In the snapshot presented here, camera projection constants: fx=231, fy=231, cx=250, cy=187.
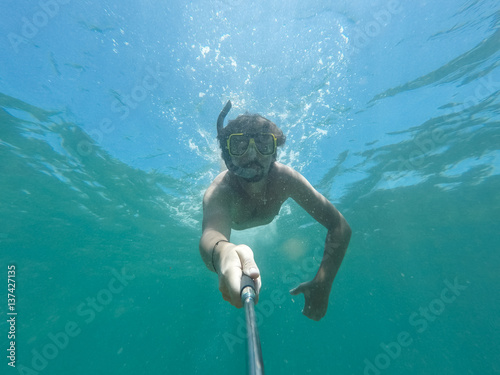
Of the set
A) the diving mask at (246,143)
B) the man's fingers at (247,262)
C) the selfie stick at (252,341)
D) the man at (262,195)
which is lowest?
the selfie stick at (252,341)

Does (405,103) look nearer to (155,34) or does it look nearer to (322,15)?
(322,15)

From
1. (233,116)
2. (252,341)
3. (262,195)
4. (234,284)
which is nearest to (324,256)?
(262,195)

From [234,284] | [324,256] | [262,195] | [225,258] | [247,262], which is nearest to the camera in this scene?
[234,284]

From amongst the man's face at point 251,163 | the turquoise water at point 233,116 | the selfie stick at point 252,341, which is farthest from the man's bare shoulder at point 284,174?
the selfie stick at point 252,341

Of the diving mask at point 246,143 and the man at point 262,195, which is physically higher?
the diving mask at point 246,143

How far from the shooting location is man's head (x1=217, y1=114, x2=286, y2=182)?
161 inches

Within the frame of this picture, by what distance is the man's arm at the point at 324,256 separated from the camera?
3.53m

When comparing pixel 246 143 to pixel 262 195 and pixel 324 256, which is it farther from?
pixel 324 256

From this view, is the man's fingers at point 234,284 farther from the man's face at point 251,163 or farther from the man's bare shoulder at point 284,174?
the man's bare shoulder at point 284,174

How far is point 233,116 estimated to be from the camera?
938 cm

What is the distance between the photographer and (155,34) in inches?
281

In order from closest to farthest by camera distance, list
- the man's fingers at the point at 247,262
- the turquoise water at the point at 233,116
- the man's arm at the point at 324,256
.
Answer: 1. the man's fingers at the point at 247,262
2. the man's arm at the point at 324,256
3. the turquoise water at the point at 233,116

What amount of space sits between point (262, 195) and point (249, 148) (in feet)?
3.43

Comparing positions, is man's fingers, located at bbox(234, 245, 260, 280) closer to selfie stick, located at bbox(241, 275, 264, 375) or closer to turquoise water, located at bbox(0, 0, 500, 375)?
selfie stick, located at bbox(241, 275, 264, 375)
